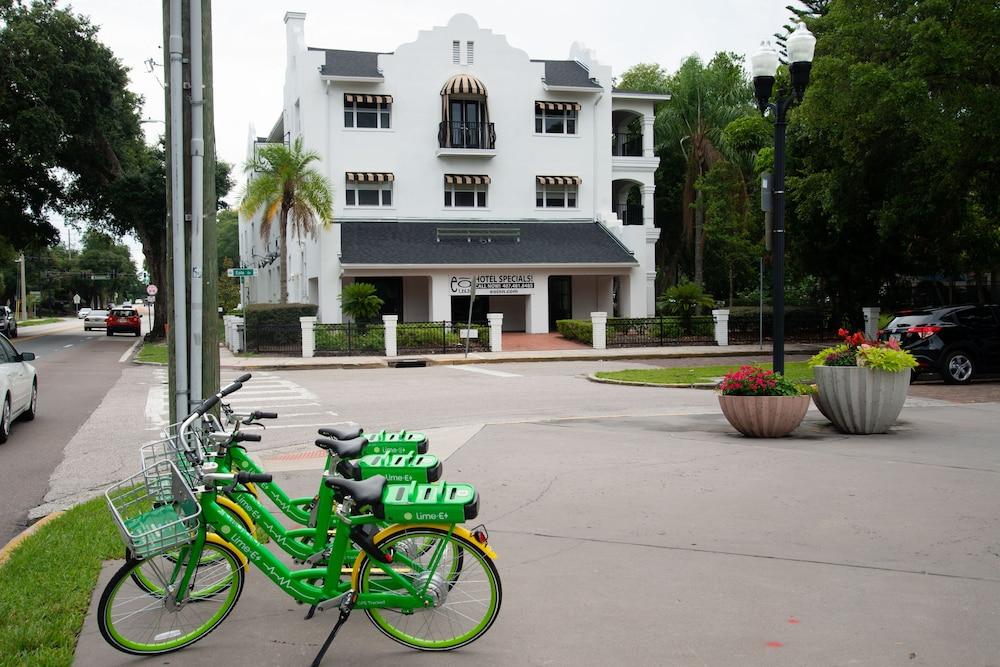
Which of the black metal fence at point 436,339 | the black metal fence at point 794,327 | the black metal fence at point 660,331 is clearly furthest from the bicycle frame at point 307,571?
the black metal fence at point 794,327

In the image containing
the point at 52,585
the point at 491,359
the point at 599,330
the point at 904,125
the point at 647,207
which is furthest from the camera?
the point at 647,207

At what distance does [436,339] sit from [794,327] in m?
14.3

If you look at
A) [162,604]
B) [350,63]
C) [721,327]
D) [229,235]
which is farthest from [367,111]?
[229,235]

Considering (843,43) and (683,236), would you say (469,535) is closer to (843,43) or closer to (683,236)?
(843,43)

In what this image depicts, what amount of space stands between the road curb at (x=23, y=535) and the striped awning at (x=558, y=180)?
108 ft

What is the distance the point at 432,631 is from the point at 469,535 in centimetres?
64

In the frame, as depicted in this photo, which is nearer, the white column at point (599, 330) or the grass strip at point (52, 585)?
the grass strip at point (52, 585)

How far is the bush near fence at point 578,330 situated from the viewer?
109 feet

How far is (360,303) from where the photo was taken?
3262cm

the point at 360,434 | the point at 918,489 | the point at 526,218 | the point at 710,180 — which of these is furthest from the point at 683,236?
the point at 360,434

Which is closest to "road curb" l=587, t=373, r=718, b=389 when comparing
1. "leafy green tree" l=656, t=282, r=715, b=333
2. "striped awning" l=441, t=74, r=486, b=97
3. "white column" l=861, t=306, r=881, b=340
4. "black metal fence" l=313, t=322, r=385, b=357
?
"black metal fence" l=313, t=322, r=385, b=357

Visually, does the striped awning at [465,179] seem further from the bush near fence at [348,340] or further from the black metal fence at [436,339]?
the bush near fence at [348,340]

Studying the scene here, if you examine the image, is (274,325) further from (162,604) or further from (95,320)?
(95,320)

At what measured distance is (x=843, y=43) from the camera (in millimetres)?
21406
